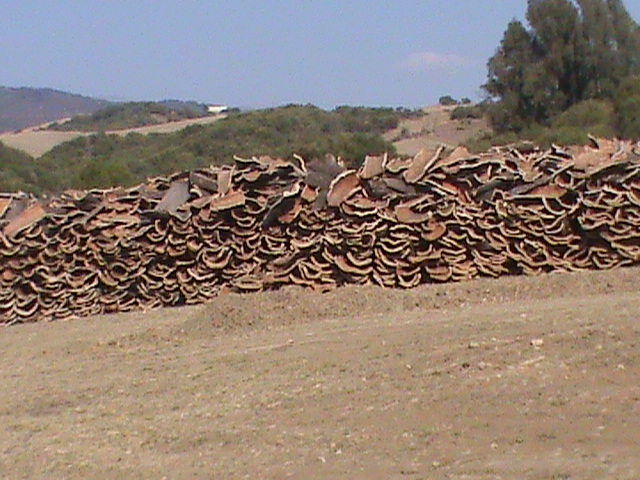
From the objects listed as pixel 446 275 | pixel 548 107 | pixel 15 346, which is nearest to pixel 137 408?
pixel 15 346

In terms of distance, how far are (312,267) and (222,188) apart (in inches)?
54.6

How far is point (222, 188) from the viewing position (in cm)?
1113

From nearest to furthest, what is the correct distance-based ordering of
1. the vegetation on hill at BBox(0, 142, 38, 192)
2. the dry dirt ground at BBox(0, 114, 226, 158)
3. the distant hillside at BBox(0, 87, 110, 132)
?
the vegetation on hill at BBox(0, 142, 38, 192)
the distant hillside at BBox(0, 87, 110, 132)
the dry dirt ground at BBox(0, 114, 226, 158)

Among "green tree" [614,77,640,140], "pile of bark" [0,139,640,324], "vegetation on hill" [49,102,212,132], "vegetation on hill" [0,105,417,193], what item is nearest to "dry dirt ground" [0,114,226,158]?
"vegetation on hill" [49,102,212,132]

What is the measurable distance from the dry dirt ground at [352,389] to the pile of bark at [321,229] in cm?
63

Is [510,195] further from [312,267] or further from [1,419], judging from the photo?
[1,419]

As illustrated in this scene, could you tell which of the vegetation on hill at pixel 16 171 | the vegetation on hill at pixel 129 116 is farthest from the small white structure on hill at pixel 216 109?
the vegetation on hill at pixel 16 171

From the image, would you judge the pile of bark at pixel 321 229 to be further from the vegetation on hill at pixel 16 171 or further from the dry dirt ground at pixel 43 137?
the dry dirt ground at pixel 43 137

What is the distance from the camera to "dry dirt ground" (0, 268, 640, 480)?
5.00m

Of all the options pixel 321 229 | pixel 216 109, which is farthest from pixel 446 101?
pixel 321 229

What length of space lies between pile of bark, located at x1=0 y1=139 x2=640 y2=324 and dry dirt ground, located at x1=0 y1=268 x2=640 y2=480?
63 centimetres

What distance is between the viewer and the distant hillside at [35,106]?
5582cm

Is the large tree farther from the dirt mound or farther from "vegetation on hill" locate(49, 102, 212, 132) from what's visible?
"vegetation on hill" locate(49, 102, 212, 132)

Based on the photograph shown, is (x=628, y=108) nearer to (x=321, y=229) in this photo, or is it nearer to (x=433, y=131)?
(x=433, y=131)
